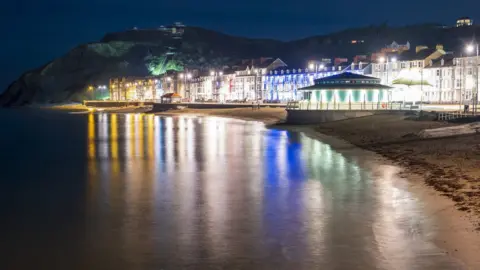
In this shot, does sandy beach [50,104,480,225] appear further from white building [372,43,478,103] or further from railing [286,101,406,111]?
white building [372,43,478,103]

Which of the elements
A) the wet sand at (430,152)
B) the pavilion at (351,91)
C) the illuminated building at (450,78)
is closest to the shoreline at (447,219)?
the wet sand at (430,152)

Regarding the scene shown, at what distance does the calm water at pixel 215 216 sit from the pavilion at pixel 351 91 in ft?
116

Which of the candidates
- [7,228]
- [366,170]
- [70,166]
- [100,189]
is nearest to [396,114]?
[366,170]

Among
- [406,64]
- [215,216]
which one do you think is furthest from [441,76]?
[215,216]

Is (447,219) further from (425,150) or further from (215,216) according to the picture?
(425,150)

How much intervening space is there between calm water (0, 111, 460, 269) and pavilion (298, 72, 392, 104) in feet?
116

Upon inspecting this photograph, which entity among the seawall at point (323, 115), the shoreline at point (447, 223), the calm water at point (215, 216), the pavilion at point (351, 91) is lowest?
the calm water at point (215, 216)

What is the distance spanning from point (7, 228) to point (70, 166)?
1676 centimetres

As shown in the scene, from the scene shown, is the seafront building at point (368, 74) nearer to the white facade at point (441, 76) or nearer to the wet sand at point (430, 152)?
the white facade at point (441, 76)

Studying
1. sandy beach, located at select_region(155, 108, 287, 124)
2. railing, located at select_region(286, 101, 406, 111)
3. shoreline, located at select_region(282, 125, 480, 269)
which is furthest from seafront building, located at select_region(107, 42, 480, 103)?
shoreline, located at select_region(282, 125, 480, 269)

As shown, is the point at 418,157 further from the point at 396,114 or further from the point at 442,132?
the point at 396,114

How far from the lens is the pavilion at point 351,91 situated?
6856 centimetres

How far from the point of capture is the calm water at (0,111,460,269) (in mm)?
13219

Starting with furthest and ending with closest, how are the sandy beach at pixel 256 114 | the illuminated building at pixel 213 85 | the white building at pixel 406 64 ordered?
1. the illuminated building at pixel 213 85
2. the white building at pixel 406 64
3. the sandy beach at pixel 256 114
